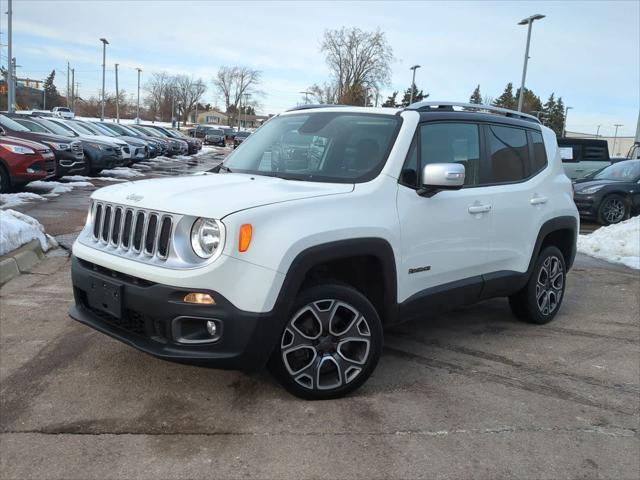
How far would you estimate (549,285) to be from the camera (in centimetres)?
533

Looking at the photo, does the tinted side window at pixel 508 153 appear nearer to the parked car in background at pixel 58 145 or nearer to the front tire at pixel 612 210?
the front tire at pixel 612 210

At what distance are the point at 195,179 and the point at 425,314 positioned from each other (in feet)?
5.99

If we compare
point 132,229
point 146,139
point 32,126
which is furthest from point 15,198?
point 146,139

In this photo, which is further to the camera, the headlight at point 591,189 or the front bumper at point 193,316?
the headlight at point 591,189

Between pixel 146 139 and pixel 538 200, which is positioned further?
pixel 146 139

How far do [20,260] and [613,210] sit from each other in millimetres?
11342

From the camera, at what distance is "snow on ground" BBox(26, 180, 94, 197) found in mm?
13328

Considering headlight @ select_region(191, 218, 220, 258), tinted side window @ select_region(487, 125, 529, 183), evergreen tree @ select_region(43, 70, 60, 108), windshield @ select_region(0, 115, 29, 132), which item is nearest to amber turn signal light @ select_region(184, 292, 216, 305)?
headlight @ select_region(191, 218, 220, 258)

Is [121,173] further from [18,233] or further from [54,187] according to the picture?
[18,233]

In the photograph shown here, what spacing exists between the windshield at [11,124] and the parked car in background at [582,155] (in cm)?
1460

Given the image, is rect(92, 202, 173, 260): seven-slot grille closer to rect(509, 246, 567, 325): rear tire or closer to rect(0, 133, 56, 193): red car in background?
rect(509, 246, 567, 325): rear tire

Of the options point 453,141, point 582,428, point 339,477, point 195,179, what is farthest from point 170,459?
point 453,141

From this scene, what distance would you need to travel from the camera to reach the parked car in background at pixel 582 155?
17250 millimetres

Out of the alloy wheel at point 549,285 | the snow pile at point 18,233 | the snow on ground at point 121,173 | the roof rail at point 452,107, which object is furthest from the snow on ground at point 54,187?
the alloy wheel at point 549,285
